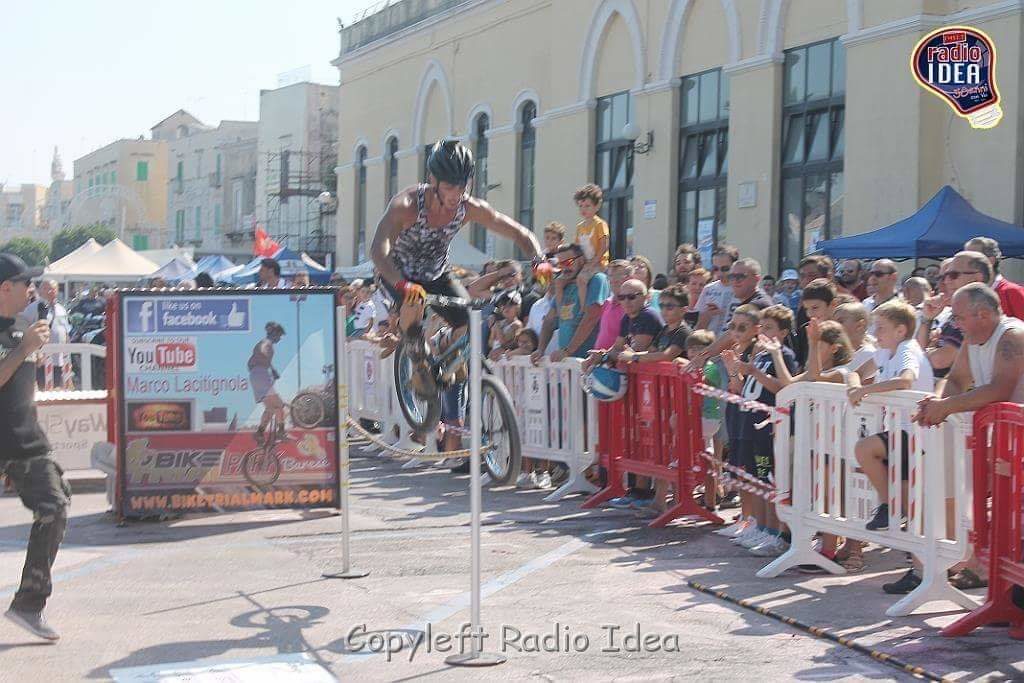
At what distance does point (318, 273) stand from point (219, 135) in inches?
1959

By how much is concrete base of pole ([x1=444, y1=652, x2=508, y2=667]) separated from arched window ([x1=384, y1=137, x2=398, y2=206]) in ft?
118

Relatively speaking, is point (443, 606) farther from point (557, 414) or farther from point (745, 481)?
point (557, 414)

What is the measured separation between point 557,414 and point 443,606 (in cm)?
491

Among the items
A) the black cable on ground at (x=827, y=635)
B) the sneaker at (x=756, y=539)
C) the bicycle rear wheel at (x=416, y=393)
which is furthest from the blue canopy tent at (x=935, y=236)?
the black cable on ground at (x=827, y=635)

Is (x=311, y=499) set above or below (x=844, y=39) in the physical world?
below

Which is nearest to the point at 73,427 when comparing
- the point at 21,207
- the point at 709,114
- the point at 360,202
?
the point at 709,114

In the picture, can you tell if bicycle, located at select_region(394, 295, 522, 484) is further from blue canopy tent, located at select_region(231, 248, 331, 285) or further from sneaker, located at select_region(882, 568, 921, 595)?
blue canopy tent, located at select_region(231, 248, 331, 285)

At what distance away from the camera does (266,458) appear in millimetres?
11703

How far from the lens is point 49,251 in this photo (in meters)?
113

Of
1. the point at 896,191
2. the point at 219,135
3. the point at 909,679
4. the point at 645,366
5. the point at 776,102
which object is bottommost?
the point at 909,679

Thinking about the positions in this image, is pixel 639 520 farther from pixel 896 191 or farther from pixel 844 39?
pixel 844 39

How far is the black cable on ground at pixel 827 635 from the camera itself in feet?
22.3

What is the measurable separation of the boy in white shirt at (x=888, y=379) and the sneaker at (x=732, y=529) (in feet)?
6.26

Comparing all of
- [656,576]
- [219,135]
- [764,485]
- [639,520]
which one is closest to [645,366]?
[639,520]
